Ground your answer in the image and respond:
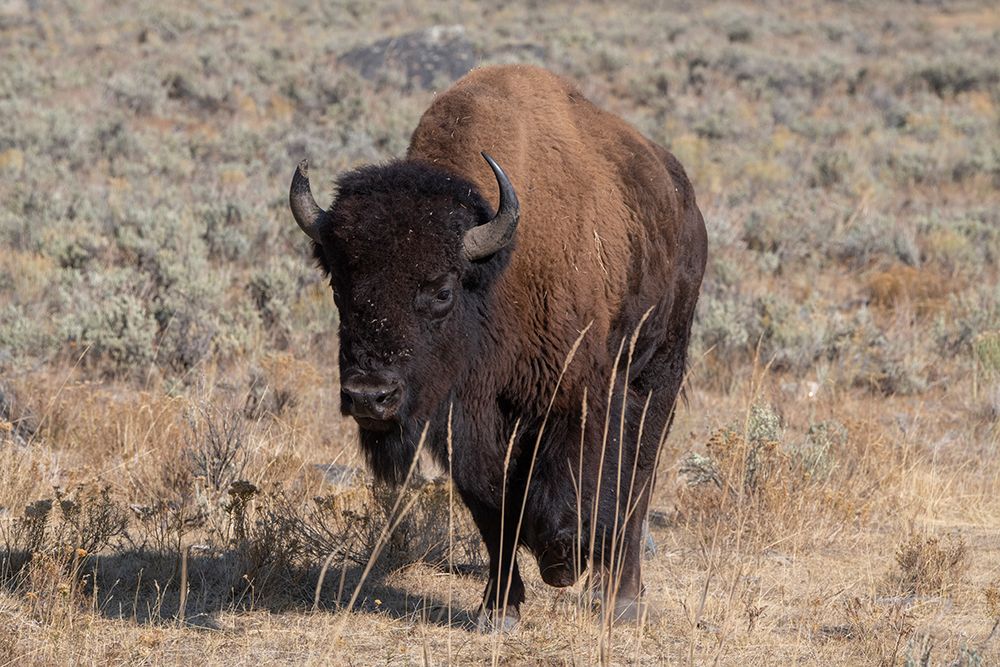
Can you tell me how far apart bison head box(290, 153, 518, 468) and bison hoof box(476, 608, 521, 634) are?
2.90 feet

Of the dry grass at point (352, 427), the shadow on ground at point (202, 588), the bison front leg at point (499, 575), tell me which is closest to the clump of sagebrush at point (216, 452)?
the dry grass at point (352, 427)

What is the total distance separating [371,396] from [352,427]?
3.29 m

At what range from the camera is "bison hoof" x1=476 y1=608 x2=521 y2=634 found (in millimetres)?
4449

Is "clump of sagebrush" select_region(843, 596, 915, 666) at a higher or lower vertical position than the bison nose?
lower

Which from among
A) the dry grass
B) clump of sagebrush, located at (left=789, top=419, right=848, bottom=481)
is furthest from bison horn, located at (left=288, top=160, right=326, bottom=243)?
clump of sagebrush, located at (left=789, top=419, right=848, bottom=481)

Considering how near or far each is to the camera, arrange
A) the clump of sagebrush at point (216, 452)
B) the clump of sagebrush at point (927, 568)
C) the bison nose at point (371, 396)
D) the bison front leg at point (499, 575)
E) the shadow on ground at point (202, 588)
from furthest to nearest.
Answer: the clump of sagebrush at point (216, 452), the clump of sagebrush at point (927, 568), the bison front leg at point (499, 575), the shadow on ground at point (202, 588), the bison nose at point (371, 396)

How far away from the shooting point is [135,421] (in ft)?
20.8

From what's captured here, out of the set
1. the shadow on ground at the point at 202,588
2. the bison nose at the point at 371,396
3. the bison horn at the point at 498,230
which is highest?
the bison horn at the point at 498,230

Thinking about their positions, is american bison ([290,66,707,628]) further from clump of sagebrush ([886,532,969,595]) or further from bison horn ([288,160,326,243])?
clump of sagebrush ([886,532,969,595])

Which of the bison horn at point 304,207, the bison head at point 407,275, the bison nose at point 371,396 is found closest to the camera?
the bison nose at point 371,396

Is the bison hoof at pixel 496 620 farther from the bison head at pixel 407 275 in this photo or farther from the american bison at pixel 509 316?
the bison head at pixel 407 275

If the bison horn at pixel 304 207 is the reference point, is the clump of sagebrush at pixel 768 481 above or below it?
below

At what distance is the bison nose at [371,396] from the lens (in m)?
3.72

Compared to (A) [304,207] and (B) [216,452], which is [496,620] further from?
(B) [216,452]
